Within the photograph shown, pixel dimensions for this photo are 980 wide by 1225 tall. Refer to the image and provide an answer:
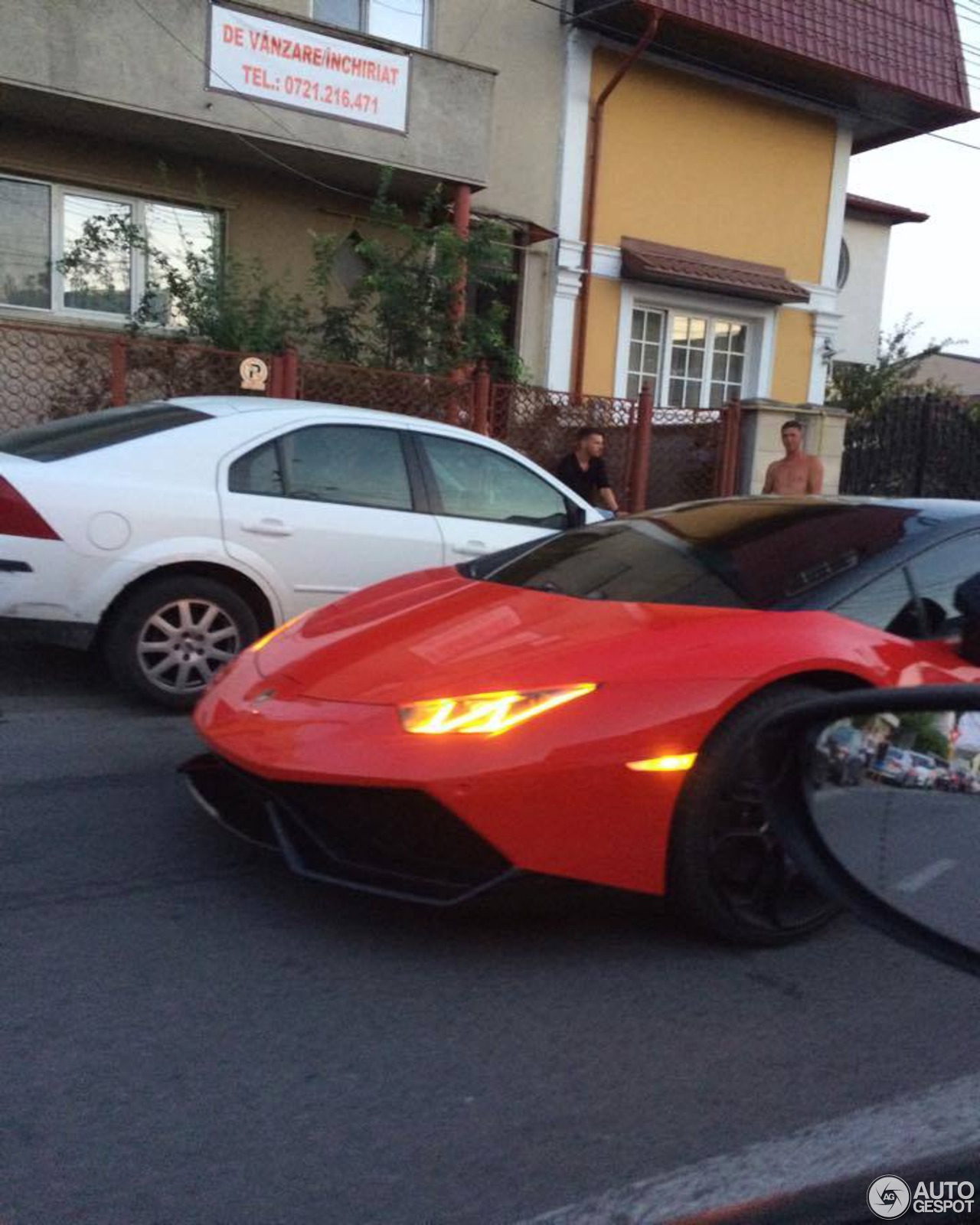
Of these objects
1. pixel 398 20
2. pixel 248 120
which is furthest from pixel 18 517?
pixel 398 20

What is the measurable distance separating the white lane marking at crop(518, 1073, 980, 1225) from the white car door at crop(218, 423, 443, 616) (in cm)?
384

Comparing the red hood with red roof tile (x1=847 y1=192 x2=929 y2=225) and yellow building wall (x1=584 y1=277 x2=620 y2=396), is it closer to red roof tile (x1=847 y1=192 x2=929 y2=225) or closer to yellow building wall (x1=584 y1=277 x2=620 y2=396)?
yellow building wall (x1=584 y1=277 x2=620 y2=396)

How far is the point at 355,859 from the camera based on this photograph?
3.07 m

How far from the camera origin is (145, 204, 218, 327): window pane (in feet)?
37.4

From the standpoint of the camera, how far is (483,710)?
3.06 meters

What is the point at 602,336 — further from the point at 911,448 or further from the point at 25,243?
the point at 25,243

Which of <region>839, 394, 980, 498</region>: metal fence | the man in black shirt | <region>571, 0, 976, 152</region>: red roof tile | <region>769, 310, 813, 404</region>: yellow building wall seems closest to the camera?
the man in black shirt

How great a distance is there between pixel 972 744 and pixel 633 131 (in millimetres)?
13759

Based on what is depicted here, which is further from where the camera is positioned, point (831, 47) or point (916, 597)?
point (831, 47)

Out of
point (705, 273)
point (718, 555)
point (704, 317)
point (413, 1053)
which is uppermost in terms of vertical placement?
point (705, 273)

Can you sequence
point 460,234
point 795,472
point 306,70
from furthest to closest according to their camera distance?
point 460,234 < point 306,70 < point 795,472

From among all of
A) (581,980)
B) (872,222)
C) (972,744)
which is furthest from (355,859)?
(872,222)

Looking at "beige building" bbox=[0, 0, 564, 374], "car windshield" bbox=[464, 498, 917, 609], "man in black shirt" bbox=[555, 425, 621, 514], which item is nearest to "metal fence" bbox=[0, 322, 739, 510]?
"man in black shirt" bbox=[555, 425, 621, 514]

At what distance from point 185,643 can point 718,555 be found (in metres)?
2.74
